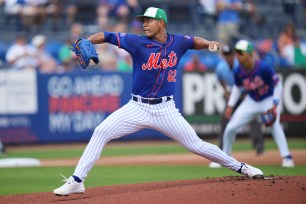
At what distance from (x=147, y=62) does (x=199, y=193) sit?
1.59 meters

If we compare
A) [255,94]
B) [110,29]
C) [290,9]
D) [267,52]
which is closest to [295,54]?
[267,52]

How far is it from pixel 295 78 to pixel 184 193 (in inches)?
433

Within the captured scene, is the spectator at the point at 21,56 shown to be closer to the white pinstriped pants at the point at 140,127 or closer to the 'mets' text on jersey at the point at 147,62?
the 'mets' text on jersey at the point at 147,62

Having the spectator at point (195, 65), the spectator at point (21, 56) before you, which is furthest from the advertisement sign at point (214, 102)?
the spectator at point (21, 56)

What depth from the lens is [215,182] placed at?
835cm

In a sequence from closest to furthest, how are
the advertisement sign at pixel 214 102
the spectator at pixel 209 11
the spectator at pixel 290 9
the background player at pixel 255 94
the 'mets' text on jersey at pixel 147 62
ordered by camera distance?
1. the 'mets' text on jersey at pixel 147 62
2. the background player at pixel 255 94
3. the advertisement sign at pixel 214 102
4. the spectator at pixel 209 11
5. the spectator at pixel 290 9

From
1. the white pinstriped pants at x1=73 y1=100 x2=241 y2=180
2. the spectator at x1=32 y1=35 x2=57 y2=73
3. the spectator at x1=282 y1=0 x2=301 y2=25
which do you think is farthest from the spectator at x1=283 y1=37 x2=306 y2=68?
the white pinstriped pants at x1=73 y1=100 x2=241 y2=180

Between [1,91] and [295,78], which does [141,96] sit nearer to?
[1,91]

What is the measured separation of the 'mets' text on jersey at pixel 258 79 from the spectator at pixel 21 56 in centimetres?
710

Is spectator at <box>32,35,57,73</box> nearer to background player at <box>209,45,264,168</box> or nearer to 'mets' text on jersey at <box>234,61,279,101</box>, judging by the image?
background player at <box>209,45,264,168</box>

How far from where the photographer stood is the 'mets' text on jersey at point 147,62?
7988mm

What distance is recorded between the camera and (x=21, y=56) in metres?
17.3

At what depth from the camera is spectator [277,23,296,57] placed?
20.2 m

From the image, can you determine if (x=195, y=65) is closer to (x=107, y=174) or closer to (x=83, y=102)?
(x=83, y=102)
